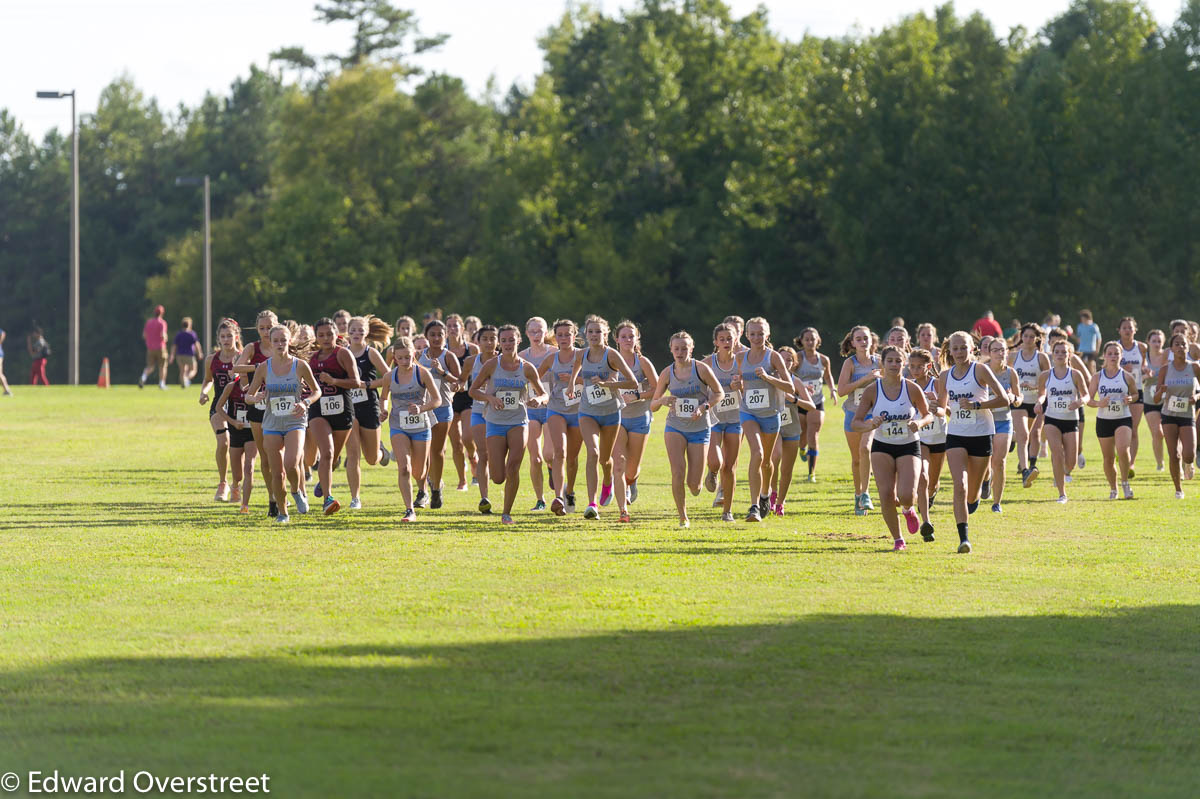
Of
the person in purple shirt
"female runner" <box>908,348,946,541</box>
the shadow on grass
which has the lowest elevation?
the shadow on grass

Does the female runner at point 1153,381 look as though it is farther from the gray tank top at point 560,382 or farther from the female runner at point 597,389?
the gray tank top at point 560,382

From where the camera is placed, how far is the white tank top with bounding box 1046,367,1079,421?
59.8 feet

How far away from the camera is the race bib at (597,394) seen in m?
15.7

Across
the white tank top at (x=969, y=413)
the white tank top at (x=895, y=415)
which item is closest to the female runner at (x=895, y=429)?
the white tank top at (x=895, y=415)

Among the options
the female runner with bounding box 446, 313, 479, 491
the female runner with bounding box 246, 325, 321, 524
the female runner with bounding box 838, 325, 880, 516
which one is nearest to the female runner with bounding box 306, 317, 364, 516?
the female runner with bounding box 246, 325, 321, 524

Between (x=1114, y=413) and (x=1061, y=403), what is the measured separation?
91cm

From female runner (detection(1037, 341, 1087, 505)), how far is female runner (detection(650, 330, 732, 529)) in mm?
4835

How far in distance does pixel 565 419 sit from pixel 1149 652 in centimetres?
804

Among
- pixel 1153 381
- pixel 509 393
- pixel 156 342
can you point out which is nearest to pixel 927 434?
pixel 509 393

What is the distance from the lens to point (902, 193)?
61500 millimetres

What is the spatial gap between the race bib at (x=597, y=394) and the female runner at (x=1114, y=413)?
19.8ft

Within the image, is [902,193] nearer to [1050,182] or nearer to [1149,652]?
[1050,182]

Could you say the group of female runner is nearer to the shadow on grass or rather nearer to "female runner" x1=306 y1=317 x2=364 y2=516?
"female runner" x1=306 y1=317 x2=364 y2=516

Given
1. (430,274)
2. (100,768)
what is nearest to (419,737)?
(100,768)
